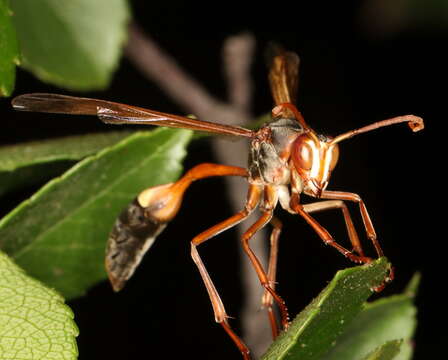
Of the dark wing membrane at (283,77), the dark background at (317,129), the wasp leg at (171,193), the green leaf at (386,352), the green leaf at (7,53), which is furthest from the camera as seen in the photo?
the dark background at (317,129)

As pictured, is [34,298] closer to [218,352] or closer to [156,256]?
[156,256]

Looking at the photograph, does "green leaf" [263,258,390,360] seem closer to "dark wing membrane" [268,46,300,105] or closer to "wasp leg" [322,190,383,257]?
"wasp leg" [322,190,383,257]

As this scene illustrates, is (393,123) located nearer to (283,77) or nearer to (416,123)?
(416,123)

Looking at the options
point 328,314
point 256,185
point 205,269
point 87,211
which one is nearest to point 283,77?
point 256,185

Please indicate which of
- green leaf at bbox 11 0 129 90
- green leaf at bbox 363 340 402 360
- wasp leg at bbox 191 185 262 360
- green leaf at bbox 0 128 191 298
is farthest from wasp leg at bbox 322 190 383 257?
green leaf at bbox 11 0 129 90

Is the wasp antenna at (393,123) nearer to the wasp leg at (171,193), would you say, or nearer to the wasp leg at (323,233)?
the wasp leg at (323,233)

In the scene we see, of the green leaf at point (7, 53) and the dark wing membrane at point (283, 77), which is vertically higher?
the green leaf at point (7, 53)

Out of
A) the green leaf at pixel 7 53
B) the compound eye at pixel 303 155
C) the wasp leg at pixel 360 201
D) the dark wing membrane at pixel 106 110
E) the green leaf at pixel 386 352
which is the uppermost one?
the green leaf at pixel 7 53

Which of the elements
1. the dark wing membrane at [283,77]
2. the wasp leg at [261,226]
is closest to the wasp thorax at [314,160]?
the wasp leg at [261,226]
